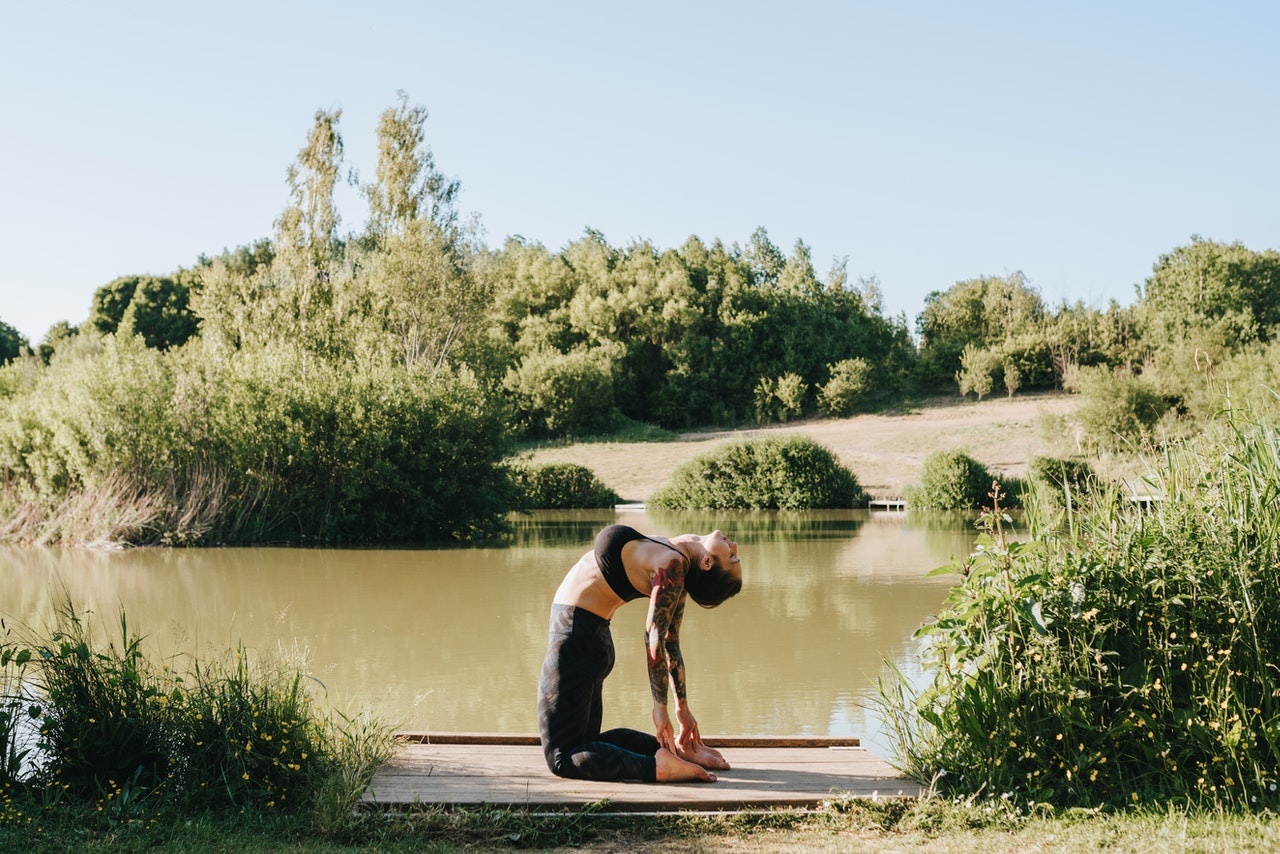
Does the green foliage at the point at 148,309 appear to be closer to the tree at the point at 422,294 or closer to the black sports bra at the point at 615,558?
the tree at the point at 422,294

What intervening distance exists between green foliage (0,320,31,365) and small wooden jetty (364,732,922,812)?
7305 centimetres

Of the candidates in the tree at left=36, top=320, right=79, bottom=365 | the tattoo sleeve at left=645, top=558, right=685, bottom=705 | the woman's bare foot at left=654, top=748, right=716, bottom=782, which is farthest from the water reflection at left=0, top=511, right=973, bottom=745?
the tree at left=36, top=320, right=79, bottom=365

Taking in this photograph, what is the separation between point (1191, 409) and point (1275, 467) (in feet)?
118

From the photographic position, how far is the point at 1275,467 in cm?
518

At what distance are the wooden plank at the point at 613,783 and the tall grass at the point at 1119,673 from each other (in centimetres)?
29

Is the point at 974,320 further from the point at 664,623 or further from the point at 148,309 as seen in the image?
the point at 664,623

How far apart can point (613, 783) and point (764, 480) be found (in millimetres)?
29058

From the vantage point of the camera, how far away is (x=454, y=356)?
3569 centimetres

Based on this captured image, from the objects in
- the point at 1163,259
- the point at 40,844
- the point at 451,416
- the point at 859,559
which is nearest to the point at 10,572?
the point at 451,416

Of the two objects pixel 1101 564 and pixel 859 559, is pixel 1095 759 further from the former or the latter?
pixel 859 559

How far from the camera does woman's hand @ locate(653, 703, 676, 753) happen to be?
4930 millimetres

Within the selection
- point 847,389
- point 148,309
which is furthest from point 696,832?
point 148,309

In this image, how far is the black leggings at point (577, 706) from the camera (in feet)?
16.1

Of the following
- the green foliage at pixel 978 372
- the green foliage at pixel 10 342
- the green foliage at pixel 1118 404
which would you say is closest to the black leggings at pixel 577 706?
the green foliage at pixel 1118 404
